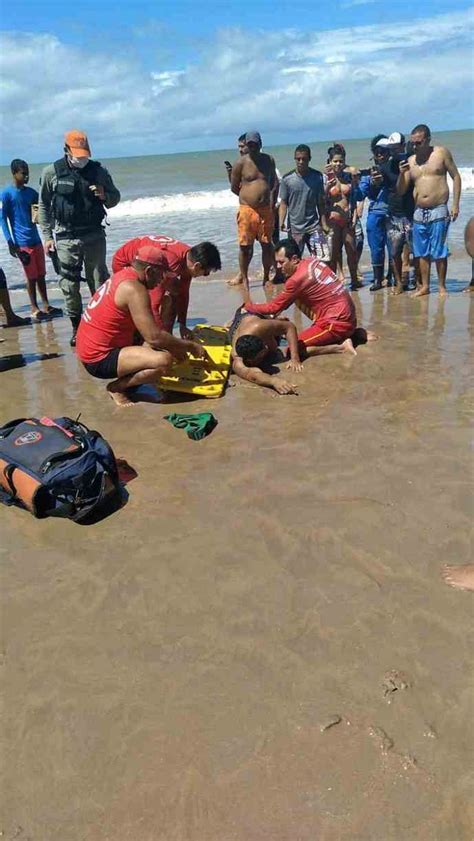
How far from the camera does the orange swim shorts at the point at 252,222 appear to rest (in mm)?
8297

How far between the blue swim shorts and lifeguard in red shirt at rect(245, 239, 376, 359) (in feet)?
7.57

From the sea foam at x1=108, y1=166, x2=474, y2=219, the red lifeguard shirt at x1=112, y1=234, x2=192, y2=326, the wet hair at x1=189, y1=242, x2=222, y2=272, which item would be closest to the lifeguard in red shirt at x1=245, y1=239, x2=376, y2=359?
the red lifeguard shirt at x1=112, y1=234, x2=192, y2=326

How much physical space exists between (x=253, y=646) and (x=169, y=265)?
3.55m

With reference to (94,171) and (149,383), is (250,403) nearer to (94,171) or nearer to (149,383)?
(149,383)

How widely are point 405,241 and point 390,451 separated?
4.87 m

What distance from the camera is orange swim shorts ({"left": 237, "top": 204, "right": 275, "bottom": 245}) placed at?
8.30 m

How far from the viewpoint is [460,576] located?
2.72m

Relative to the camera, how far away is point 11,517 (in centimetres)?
345

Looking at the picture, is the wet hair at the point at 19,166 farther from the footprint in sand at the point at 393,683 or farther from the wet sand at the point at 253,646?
the footprint in sand at the point at 393,683

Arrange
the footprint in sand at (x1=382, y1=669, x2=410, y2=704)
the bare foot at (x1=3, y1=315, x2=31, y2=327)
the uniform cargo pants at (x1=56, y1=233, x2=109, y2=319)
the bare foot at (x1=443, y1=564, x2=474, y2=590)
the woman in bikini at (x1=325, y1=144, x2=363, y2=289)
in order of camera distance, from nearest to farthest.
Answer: the footprint in sand at (x1=382, y1=669, x2=410, y2=704) < the bare foot at (x1=443, y1=564, x2=474, y2=590) < the uniform cargo pants at (x1=56, y1=233, x2=109, y2=319) < the bare foot at (x1=3, y1=315, x2=31, y2=327) < the woman in bikini at (x1=325, y1=144, x2=363, y2=289)

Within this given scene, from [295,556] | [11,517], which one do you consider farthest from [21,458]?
[295,556]

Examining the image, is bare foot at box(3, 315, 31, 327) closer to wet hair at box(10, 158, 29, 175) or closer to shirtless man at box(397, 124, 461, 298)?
wet hair at box(10, 158, 29, 175)

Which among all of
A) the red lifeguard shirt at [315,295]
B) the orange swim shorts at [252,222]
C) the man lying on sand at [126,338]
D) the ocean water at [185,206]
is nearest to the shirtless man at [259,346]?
the red lifeguard shirt at [315,295]

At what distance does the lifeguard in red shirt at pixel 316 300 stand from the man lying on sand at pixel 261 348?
0.29ft
